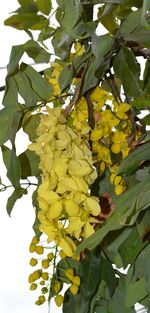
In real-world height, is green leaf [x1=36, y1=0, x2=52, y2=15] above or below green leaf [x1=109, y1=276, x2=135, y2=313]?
above

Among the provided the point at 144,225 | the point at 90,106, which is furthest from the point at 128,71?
the point at 144,225

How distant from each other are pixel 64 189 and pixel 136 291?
3.8 inches

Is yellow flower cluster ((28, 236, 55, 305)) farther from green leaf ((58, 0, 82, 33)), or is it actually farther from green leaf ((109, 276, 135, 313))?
green leaf ((58, 0, 82, 33))

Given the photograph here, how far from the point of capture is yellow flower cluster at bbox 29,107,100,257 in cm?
46

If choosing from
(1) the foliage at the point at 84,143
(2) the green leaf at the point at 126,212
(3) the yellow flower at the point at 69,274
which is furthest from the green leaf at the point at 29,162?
(2) the green leaf at the point at 126,212

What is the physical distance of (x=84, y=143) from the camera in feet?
1.67

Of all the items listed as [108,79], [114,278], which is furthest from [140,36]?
[114,278]

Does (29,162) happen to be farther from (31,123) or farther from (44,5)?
(44,5)

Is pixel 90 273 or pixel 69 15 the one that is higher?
pixel 69 15

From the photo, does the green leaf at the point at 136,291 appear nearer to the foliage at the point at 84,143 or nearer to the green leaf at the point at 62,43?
the foliage at the point at 84,143

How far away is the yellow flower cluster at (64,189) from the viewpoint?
456 mm

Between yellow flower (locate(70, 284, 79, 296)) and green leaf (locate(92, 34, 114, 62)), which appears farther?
yellow flower (locate(70, 284, 79, 296))

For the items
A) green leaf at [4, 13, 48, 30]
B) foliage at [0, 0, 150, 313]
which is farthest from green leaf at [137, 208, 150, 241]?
green leaf at [4, 13, 48, 30]

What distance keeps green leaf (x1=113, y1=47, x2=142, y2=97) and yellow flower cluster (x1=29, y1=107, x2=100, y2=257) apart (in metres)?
0.08
